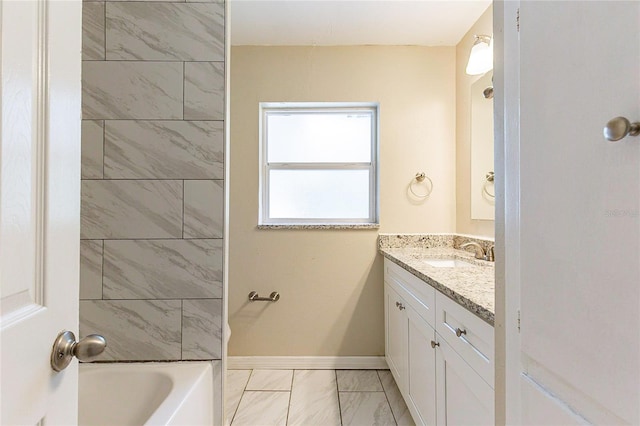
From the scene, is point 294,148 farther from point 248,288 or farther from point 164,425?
point 164,425

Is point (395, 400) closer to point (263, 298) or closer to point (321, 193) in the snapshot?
point (263, 298)

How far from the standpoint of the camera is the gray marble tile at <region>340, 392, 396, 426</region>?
1.81m

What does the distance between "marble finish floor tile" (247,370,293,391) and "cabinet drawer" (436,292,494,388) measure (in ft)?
4.33

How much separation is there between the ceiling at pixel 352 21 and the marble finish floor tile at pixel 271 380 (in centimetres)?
245

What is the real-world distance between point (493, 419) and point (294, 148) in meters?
2.18

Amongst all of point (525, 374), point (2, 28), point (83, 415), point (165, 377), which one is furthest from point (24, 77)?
point (83, 415)

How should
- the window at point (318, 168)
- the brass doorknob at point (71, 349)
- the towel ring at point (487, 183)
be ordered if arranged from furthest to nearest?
1. the window at point (318, 168)
2. the towel ring at point (487, 183)
3. the brass doorknob at point (71, 349)

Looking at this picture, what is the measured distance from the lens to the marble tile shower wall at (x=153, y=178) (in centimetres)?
130

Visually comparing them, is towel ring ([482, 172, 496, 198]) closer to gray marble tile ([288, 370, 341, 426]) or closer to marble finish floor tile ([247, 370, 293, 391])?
gray marble tile ([288, 370, 341, 426])

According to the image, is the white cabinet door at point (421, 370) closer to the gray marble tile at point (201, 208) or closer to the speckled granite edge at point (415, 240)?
Answer: the speckled granite edge at point (415, 240)

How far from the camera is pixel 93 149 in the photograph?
129 cm

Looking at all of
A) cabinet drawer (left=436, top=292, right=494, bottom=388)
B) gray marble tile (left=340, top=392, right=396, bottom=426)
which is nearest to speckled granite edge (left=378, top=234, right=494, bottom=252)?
gray marble tile (left=340, top=392, right=396, bottom=426)

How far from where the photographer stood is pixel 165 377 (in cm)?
123

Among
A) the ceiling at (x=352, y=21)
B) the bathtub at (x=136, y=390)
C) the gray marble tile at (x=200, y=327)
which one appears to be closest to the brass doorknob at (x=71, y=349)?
the bathtub at (x=136, y=390)
